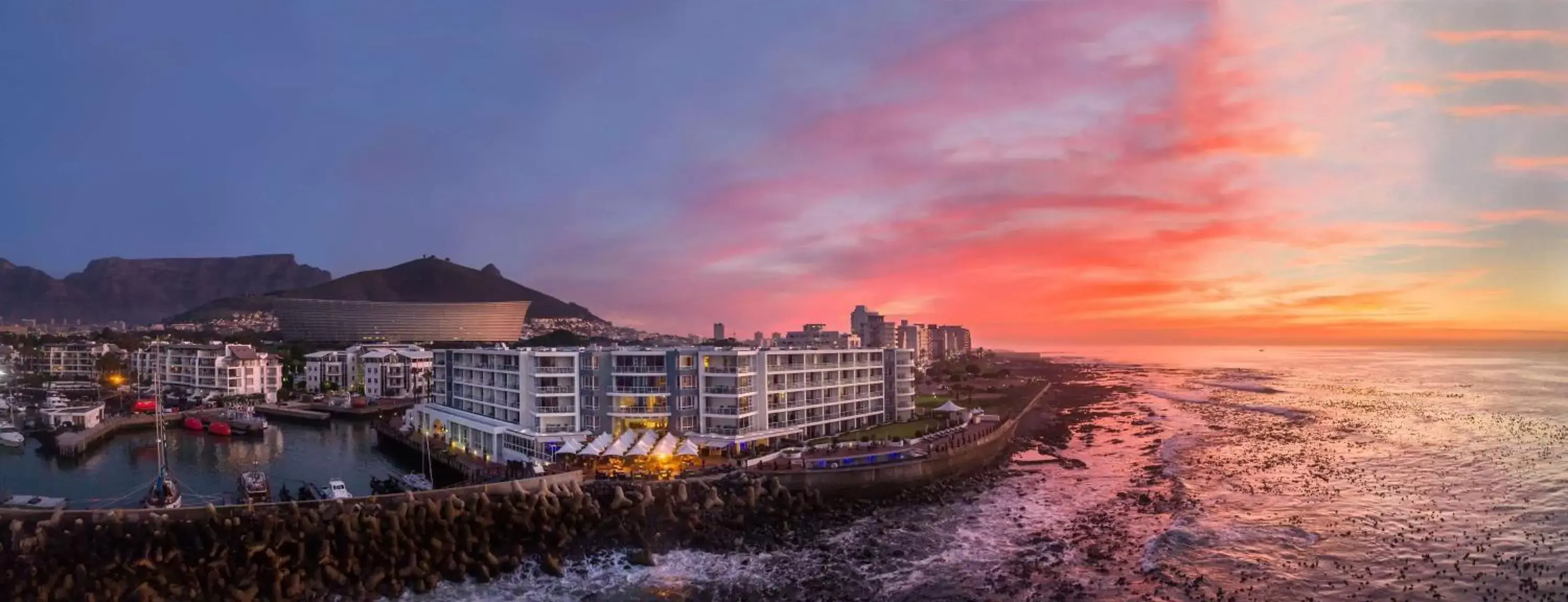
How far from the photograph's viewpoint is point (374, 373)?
110 m

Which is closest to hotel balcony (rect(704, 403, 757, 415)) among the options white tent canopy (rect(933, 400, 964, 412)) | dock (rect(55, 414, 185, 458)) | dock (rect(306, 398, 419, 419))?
white tent canopy (rect(933, 400, 964, 412))

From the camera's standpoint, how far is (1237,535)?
37219 millimetres

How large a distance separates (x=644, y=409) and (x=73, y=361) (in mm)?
118240

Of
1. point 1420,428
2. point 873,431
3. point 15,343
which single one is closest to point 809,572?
point 873,431

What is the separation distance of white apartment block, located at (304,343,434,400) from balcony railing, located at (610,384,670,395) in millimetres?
67374

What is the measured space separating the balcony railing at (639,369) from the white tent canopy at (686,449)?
339 inches

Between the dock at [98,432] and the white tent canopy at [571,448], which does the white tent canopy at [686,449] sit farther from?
the dock at [98,432]

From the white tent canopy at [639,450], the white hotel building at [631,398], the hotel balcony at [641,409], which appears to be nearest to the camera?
the white tent canopy at [639,450]


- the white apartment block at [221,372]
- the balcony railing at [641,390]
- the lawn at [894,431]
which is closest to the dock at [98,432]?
the white apartment block at [221,372]

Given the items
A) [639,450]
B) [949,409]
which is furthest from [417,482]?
[949,409]

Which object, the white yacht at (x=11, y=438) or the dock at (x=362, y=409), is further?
the dock at (x=362, y=409)

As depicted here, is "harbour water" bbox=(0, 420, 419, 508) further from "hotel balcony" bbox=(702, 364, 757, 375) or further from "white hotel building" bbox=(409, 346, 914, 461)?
"hotel balcony" bbox=(702, 364, 757, 375)

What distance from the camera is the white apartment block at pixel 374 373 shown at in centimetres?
11019

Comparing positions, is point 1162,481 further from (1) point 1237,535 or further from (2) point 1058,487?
(1) point 1237,535
